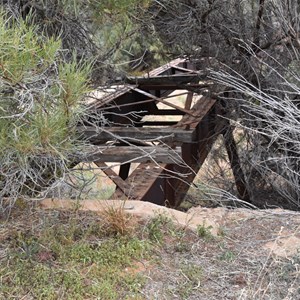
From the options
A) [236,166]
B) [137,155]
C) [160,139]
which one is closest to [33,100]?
[137,155]

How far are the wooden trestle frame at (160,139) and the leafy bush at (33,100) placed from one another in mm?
1804

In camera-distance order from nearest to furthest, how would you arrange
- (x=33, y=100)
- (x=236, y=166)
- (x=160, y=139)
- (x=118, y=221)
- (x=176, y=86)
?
(x=33, y=100)
(x=118, y=221)
(x=160, y=139)
(x=236, y=166)
(x=176, y=86)

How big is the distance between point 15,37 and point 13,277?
1.67 metres

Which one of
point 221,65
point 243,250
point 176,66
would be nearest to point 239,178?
point 221,65

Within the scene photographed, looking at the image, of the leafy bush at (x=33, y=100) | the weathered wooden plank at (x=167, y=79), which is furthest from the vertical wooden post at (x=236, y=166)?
the leafy bush at (x=33, y=100)

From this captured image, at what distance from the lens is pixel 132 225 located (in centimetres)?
421

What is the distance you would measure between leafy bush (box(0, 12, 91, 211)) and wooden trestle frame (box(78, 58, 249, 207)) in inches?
71.0

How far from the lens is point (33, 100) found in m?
2.86

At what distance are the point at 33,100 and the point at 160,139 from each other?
127 inches

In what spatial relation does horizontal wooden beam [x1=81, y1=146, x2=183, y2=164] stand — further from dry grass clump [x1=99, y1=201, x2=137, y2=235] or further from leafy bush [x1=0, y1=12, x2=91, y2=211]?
leafy bush [x1=0, y1=12, x2=91, y2=211]

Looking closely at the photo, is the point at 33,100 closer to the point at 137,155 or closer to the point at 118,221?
the point at 118,221

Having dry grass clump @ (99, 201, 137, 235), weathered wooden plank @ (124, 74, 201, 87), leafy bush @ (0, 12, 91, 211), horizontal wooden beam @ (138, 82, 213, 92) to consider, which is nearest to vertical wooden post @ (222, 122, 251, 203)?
horizontal wooden beam @ (138, 82, 213, 92)

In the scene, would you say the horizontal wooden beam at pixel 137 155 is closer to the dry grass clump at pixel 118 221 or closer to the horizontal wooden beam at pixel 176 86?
the dry grass clump at pixel 118 221

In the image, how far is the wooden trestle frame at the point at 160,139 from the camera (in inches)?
217
